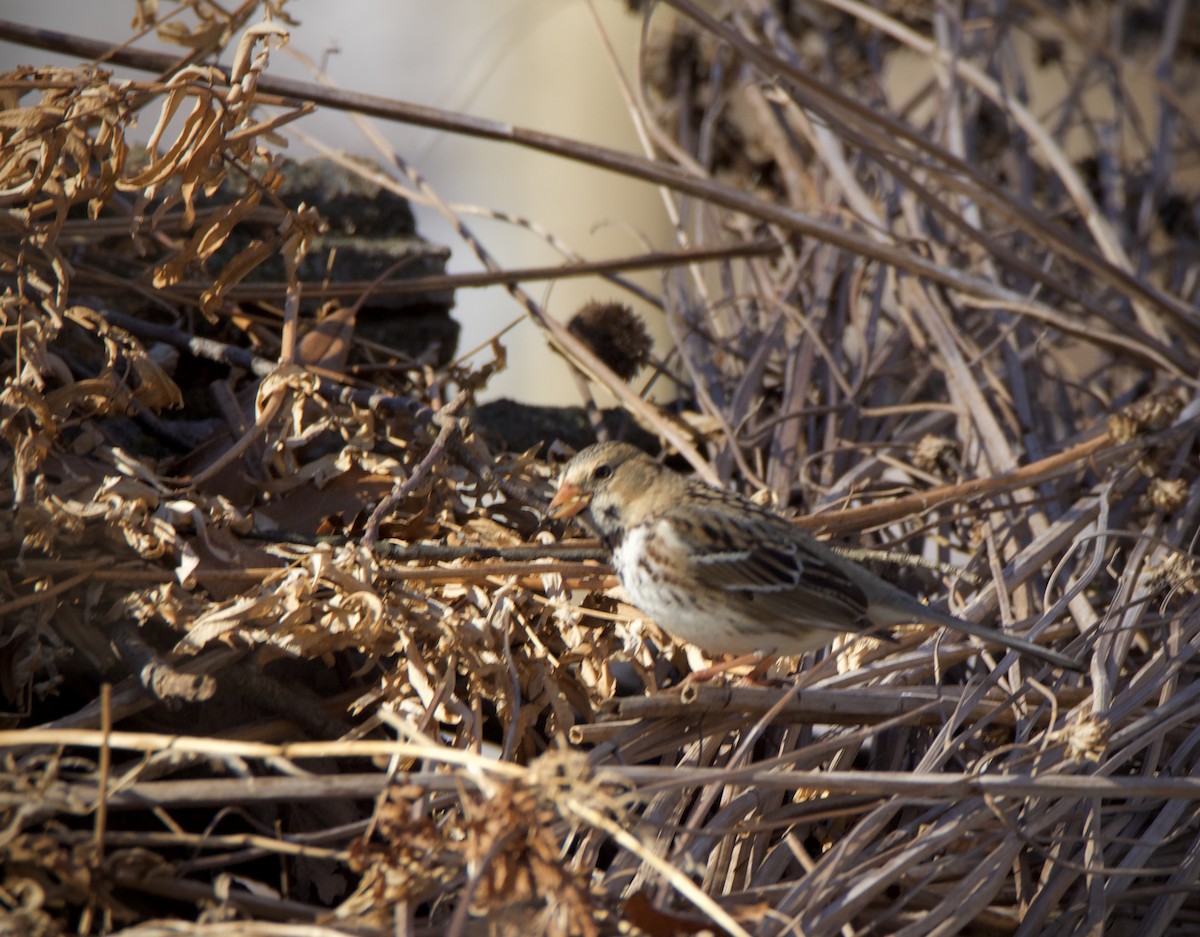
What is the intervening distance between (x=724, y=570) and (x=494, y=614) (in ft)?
1.96

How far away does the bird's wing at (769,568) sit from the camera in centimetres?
274

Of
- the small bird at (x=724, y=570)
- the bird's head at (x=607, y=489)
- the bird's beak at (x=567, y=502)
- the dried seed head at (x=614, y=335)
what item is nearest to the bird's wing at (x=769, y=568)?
the small bird at (x=724, y=570)

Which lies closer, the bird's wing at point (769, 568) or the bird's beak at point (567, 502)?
the bird's wing at point (769, 568)

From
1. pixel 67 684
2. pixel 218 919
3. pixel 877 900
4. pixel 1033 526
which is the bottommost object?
pixel 877 900

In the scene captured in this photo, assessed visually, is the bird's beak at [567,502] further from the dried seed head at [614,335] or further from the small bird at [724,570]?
the dried seed head at [614,335]

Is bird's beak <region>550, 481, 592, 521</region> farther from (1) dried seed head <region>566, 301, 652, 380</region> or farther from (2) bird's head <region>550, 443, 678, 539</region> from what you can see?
(1) dried seed head <region>566, 301, 652, 380</region>

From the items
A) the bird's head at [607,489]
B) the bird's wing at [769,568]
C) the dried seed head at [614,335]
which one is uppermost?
the dried seed head at [614,335]

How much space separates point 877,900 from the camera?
222 centimetres

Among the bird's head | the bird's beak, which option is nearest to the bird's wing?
the bird's head

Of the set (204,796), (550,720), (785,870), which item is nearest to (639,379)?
(550,720)

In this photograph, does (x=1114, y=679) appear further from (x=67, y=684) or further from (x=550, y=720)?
(x=67, y=684)

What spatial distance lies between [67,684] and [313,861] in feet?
2.30

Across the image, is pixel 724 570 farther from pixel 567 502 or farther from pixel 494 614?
pixel 494 614

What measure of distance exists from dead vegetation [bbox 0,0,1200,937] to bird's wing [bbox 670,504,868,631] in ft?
0.44
